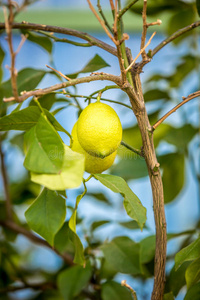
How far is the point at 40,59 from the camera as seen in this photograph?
1.84 m

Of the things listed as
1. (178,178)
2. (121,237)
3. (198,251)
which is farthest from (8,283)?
(198,251)

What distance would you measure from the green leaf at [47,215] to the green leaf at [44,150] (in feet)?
0.22

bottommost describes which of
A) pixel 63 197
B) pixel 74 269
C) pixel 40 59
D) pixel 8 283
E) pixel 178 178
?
pixel 8 283

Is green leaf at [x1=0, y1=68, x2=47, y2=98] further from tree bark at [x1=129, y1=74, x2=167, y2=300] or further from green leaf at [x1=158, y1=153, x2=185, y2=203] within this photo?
green leaf at [x1=158, y1=153, x2=185, y2=203]

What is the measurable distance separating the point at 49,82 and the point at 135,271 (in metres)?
1.36

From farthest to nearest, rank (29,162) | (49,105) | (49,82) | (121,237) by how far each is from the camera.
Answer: (49,82), (121,237), (49,105), (29,162)

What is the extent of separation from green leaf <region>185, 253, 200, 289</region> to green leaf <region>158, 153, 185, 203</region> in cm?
36

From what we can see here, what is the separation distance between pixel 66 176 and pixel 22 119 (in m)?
0.12

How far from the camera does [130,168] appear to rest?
839 mm

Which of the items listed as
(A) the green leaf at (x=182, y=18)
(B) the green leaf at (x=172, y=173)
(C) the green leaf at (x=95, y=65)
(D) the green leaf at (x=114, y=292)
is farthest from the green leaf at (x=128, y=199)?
(A) the green leaf at (x=182, y=18)

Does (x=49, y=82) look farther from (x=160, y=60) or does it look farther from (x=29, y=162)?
(x=29, y=162)

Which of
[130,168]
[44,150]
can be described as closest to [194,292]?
[44,150]

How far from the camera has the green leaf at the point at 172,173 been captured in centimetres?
85

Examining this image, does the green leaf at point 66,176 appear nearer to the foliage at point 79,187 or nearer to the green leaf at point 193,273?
the foliage at point 79,187
